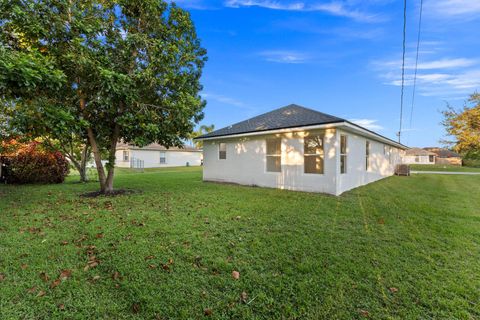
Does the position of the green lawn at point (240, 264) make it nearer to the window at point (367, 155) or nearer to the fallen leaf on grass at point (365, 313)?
the fallen leaf on grass at point (365, 313)

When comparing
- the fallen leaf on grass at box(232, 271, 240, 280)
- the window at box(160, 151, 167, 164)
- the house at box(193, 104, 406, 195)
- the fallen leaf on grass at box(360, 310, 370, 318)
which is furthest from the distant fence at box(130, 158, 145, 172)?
the fallen leaf on grass at box(360, 310, 370, 318)

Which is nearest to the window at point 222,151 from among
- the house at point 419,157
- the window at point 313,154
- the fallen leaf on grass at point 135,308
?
the window at point 313,154

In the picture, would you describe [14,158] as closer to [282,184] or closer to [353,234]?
[282,184]

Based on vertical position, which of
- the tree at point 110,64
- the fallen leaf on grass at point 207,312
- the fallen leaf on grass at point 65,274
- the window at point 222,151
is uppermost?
the tree at point 110,64

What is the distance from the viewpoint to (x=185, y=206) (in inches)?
244

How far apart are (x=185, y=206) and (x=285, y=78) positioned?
13.8 meters

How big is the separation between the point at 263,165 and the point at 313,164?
216cm

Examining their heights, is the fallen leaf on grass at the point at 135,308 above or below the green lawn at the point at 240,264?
below

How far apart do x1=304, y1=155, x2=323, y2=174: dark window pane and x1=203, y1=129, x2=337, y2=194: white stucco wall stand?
0.99 feet

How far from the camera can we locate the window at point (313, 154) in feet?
27.8

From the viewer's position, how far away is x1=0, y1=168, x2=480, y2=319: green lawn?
89.4 inches

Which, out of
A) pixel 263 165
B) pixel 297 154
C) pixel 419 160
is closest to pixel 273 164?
pixel 263 165

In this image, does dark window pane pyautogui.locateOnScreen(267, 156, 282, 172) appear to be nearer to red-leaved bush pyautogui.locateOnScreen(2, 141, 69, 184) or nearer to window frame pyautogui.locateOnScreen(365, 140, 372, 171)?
window frame pyautogui.locateOnScreen(365, 140, 372, 171)

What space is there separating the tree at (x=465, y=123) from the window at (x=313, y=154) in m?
21.0
